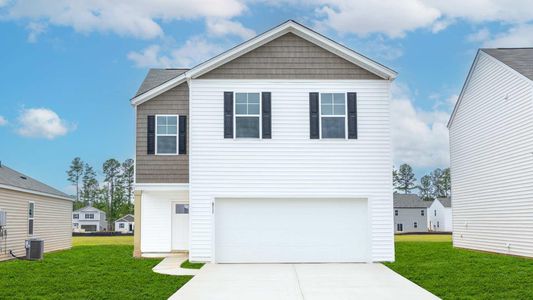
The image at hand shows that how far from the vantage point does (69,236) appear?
2969cm

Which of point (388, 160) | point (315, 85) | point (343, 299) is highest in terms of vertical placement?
point (315, 85)

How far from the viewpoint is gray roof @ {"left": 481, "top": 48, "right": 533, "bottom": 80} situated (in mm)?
20322

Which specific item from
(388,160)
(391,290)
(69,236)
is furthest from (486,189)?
(69,236)

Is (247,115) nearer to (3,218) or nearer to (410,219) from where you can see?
(3,218)

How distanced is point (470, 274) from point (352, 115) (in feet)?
19.7

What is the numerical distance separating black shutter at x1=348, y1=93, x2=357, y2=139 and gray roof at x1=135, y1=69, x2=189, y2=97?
7.57 m

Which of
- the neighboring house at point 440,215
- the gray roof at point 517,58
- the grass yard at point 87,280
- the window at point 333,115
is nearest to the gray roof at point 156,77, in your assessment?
the grass yard at point 87,280

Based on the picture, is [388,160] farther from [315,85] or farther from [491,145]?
[491,145]

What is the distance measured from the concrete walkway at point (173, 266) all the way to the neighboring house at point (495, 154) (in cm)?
1097

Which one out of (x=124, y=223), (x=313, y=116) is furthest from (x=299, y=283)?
(x=124, y=223)

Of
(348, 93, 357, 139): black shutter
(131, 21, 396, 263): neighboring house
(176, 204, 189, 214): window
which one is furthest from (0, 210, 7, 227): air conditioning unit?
(348, 93, 357, 139): black shutter

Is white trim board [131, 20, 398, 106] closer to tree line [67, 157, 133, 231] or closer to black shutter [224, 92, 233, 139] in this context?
black shutter [224, 92, 233, 139]

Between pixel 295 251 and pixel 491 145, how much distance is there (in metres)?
8.87

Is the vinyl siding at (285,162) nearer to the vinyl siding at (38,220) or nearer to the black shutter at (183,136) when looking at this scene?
the black shutter at (183,136)
